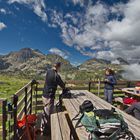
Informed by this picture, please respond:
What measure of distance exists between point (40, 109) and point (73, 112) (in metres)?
5.38

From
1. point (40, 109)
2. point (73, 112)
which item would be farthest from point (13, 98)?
point (40, 109)

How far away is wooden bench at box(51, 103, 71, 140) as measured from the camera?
482cm

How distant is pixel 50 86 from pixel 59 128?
1536 millimetres

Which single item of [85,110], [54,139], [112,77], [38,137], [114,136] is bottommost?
[38,137]

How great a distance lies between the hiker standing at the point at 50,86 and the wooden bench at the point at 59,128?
276mm

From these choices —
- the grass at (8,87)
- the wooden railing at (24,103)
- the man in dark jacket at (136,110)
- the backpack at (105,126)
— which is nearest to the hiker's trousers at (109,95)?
the wooden railing at (24,103)

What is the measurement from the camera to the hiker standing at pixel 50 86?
6.57m

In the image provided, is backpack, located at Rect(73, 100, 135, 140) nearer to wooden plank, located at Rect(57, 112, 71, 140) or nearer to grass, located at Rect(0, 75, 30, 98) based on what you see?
wooden plank, located at Rect(57, 112, 71, 140)

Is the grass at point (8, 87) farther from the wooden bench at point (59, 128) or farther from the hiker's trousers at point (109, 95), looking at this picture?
the wooden bench at point (59, 128)

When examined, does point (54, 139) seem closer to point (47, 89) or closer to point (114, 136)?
point (114, 136)

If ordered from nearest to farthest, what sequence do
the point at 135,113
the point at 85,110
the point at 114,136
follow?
1. the point at 114,136
2. the point at 85,110
3. the point at 135,113

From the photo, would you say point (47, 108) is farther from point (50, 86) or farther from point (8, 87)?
point (8, 87)

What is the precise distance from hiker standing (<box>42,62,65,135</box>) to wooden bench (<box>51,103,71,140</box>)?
0.28m

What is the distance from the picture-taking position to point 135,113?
638cm
